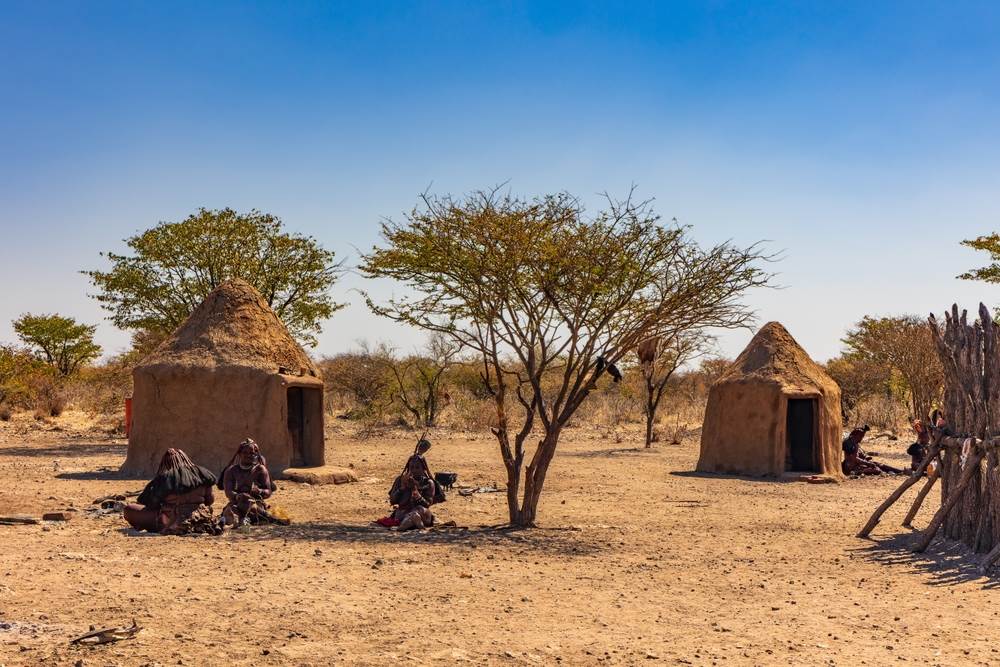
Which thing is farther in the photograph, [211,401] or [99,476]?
[99,476]

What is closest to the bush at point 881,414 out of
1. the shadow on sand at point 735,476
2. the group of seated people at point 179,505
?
the shadow on sand at point 735,476

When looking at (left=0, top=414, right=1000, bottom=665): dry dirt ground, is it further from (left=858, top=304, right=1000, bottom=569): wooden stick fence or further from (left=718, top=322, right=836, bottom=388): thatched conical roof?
(left=718, top=322, right=836, bottom=388): thatched conical roof

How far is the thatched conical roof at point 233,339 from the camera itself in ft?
46.4

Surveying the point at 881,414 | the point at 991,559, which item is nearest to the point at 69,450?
the point at 991,559

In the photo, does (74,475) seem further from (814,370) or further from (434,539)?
(814,370)

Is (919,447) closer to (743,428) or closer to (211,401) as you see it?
(743,428)

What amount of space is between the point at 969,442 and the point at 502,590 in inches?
178

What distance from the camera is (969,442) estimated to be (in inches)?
343

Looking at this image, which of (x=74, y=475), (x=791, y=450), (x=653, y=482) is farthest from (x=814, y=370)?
(x=74, y=475)

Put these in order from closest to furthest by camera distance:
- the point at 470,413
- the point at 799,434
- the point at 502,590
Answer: the point at 502,590 < the point at 799,434 < the point at 470,413

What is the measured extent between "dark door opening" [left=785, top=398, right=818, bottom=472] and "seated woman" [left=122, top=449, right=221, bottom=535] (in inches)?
456

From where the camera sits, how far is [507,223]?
31.9ft

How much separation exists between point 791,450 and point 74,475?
40.7 ft

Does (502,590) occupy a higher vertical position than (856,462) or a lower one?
lower
